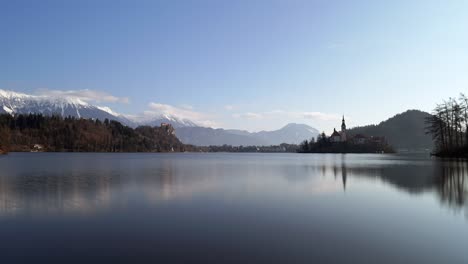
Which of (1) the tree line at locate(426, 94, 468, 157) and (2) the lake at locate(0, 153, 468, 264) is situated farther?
(1) the tree line at locate(426, 94, 468, 157)

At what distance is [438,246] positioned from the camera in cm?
1384

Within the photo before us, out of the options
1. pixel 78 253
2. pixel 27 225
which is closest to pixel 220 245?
pixel 78 253

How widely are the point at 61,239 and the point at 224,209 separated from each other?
405 inches

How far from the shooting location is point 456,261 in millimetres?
11883

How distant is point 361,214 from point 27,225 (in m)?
18.5

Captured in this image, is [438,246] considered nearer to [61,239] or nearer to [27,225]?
[61,239]

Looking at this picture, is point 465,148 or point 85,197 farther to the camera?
point 465,148

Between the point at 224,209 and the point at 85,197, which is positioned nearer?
the point at 224,209

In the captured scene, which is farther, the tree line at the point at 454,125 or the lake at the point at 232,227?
the tree line at the point at 454,125

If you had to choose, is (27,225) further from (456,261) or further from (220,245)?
(456,261)

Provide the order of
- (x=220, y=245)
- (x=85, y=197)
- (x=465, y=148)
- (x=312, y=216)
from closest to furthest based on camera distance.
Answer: (x=220, y=245)
(x=312, y=216)
(x=85, y=197)
(x=465, y=148)

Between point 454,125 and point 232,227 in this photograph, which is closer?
point 232,227

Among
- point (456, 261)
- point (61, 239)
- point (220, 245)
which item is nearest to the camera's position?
point (456, 261)

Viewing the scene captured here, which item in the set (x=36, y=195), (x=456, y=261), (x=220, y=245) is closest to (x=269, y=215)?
(x=220, y=245)
